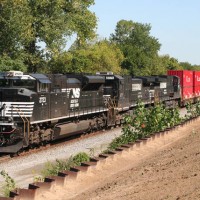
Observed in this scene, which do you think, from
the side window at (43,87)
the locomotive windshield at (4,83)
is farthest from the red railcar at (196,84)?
the locomotive windshield at (4,83)

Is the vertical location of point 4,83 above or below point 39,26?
below

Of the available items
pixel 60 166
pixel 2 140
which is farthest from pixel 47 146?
pixel 60 166

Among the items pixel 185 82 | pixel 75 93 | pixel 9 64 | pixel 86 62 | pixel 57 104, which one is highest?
pixel 86 62

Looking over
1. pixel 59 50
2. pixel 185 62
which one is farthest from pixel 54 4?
pixel 185 62

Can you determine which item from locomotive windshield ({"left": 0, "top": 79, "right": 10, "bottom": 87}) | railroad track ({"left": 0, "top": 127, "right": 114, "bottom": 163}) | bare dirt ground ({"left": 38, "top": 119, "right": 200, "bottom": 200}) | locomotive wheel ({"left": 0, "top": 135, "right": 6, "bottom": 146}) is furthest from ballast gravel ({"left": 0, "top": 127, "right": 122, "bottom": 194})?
locomotive windshield ({"left": 0, "top": 79, "right": 10, "bottom": 87})

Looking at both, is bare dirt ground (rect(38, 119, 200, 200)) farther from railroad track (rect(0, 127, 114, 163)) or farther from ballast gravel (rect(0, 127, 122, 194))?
railroad track (rect(0, 127, 114, 163))

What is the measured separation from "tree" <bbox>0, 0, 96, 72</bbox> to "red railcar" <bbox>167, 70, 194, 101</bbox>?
970cm

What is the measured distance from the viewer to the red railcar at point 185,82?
48469mm

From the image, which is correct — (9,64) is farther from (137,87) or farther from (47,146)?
(47,146)

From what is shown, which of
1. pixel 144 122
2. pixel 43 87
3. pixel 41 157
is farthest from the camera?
pixel 43 87

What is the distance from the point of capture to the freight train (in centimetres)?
1909

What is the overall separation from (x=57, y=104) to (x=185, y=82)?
29868mm

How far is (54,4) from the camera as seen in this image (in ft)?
139

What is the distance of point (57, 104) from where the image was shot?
73.1ft
